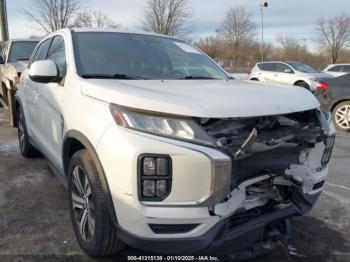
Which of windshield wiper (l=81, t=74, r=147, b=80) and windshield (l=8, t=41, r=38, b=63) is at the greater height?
windshield (l=8, t=41, r=38, b=63)

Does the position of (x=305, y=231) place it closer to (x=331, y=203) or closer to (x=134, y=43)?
(x=331, y=203)

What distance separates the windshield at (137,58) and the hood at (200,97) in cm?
33

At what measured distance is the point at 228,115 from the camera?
2459mm

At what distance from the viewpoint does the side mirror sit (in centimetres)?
345

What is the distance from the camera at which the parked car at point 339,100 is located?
28.7ft

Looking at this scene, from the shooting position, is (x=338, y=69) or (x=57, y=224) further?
(x=338, y=69)

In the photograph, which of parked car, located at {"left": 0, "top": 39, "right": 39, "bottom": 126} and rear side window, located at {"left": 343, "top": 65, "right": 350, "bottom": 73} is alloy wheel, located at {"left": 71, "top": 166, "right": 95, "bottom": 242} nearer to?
parked car, located at {"left": 0, "top": 39, "right": 39, "bottom": 126}

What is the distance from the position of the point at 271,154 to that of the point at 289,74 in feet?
51.2

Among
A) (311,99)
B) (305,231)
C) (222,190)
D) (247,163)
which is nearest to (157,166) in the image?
(222,190)

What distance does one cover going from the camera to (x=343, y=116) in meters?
8.79

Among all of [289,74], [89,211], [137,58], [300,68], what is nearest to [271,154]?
[89,211]

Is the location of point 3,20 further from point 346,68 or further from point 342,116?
point 346,68

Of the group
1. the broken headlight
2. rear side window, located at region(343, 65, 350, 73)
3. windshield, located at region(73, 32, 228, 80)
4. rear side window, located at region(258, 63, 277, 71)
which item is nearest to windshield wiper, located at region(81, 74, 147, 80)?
windshield, located at region(73, 32, 228, 80)

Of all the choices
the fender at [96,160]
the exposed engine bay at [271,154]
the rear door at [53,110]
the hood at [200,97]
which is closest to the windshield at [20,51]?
the rear door at [53,110]
